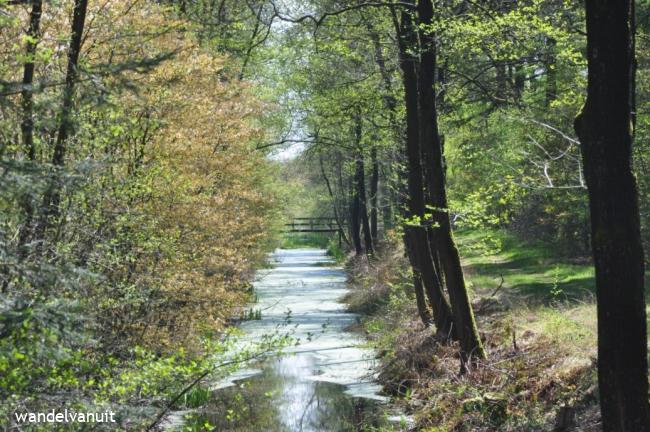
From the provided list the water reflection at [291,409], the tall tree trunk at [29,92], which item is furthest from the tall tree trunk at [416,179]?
the tall tree trunk at [29,92]

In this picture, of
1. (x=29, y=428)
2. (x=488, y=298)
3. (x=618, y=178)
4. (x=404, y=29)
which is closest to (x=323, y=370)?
(x=488, y=298)

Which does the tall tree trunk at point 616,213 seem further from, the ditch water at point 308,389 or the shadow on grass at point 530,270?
the shadow on grass at point 530,270

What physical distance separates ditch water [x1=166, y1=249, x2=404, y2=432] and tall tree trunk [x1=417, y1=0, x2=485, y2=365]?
169 centimetres

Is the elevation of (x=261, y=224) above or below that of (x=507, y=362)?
above

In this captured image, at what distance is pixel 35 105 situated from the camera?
6441 mm

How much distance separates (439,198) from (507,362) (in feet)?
8.62

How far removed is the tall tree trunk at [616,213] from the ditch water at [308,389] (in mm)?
Result: 4194

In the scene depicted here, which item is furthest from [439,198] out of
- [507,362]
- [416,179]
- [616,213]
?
[616,213]

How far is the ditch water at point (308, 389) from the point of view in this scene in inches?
496

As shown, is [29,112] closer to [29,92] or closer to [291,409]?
[29,92]

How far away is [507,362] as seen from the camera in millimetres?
11797

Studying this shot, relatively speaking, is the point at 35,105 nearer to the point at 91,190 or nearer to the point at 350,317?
the point at 91,190

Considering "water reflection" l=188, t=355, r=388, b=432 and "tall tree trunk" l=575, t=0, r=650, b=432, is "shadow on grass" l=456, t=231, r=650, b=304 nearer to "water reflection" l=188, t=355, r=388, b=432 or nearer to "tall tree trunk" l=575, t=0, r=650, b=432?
"water reflection" l=188, t=355, r=388, b=432

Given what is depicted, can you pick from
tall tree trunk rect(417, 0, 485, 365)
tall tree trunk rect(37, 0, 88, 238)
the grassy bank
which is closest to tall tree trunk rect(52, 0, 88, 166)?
tall tree trunk rect(37, 0, 88, 238)
